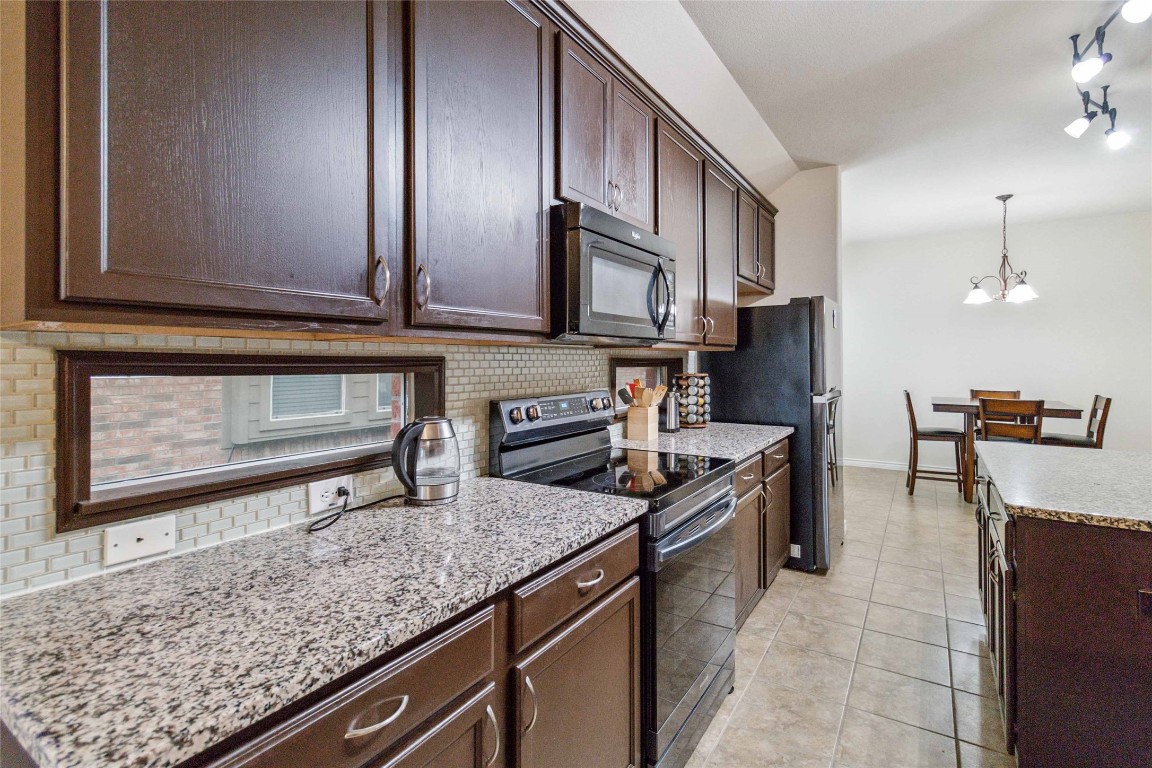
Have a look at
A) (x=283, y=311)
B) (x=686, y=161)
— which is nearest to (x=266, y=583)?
(x=283, y=311)

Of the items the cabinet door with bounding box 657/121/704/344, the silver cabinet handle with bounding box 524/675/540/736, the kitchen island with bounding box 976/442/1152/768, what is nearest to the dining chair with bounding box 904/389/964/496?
the cabinet door with bounding box 657/121/704/344

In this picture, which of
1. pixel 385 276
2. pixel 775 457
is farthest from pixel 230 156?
pixel 775 457

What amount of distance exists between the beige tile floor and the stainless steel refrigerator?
33 cm

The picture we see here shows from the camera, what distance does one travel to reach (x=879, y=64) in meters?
2.32

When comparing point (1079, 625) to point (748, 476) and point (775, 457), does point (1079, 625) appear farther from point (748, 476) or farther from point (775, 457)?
point (775, 457)

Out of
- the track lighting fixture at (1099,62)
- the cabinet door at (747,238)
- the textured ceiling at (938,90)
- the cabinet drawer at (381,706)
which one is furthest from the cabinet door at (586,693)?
the track lighting fixture at (1099,62)

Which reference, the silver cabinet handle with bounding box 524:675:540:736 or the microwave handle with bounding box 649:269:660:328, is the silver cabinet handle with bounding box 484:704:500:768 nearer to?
the silver cabinet handle with bounding box 524:675:540:736

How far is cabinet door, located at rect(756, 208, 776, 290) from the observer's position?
344cm

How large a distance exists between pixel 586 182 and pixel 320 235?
3.11 feet

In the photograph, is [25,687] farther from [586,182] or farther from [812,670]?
[812,670]

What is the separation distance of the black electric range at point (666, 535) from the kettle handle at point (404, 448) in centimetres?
40

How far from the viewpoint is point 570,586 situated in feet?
3.77

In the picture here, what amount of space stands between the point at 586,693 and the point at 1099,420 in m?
5.09

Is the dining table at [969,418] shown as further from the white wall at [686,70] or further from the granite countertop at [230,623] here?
the granite countertop at [230,623]
